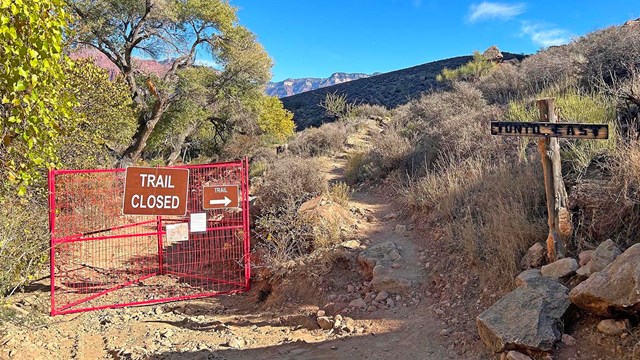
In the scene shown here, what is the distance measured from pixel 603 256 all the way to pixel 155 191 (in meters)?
5.66

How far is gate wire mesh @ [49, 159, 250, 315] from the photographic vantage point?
6754mm

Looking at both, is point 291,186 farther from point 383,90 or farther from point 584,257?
point 383,90

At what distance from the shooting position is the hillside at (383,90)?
3578cm

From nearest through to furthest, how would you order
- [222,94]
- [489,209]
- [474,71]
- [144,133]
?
[489,209], [144,133], [222,94], [474,71]

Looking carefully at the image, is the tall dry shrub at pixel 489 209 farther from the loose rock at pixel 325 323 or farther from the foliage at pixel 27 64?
the foliage at pixel 27 64

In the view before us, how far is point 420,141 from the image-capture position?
1084 cm

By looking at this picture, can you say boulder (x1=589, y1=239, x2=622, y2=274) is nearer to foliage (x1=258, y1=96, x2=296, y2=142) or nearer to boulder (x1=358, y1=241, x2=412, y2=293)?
boulder (x1=358, y1=241, x2=412, y2=293)

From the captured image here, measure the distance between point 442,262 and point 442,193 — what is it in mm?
1692

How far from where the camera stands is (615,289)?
3258 millimetres

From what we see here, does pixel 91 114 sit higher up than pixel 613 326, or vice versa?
pixel 91 114

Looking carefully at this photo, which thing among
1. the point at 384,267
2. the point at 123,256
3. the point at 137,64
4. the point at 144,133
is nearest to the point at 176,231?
the point at 123,256

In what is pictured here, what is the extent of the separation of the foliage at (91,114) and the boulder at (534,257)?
592cm

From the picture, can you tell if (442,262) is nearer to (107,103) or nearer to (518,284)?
(518,284)

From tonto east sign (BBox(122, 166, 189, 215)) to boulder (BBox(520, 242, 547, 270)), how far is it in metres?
4.64
